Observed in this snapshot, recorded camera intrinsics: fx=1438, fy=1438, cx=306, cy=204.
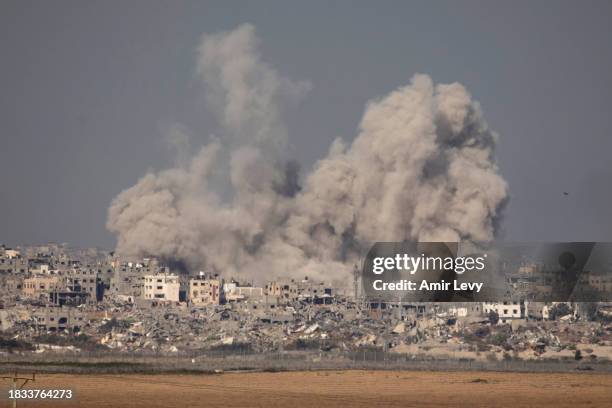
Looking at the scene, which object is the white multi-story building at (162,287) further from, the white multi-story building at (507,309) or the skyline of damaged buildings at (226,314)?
the white multi-story building at (507,309)

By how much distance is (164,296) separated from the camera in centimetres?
8731

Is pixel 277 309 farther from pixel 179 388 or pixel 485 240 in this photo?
pixel 179 388

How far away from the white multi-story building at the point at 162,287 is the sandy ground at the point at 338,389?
3326cm

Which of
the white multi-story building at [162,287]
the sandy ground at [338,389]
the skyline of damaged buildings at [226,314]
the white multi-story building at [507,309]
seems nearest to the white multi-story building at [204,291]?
the skyline of damaged buildings at [226,314]

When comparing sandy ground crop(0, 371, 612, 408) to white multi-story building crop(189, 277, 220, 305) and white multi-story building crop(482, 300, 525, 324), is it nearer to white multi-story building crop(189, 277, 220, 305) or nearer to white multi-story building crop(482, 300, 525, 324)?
white multi-story building crop(482, 300, 525, 324)

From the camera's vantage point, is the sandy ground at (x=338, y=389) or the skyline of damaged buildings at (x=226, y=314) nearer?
the sandy ground at (x=338, y=389)

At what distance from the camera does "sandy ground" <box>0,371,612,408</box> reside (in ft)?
144

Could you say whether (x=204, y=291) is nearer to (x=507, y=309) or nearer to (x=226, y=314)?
(x=226, y=314)

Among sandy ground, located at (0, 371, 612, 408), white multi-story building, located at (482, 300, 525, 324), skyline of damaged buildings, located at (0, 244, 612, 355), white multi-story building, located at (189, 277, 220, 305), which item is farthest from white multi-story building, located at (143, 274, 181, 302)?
sandy ground, located at (0, 371, 612, 408)

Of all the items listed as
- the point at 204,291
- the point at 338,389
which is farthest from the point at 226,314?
the point at 338,389

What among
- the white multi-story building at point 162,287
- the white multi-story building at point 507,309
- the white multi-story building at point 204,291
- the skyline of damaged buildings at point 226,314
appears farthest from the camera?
the white multi-story building at point 162,287

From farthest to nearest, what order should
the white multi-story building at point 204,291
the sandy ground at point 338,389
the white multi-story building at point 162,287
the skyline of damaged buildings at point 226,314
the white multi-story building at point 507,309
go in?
the white multi-story building at point 162,287
the white multi-story building at point 204,291
the white multi-story building at point 507,309
the skyline of damaged buildings at point 226,314
the sandy ground at point 338,389

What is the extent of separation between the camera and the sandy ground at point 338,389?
43750mm

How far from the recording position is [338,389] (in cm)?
4812
